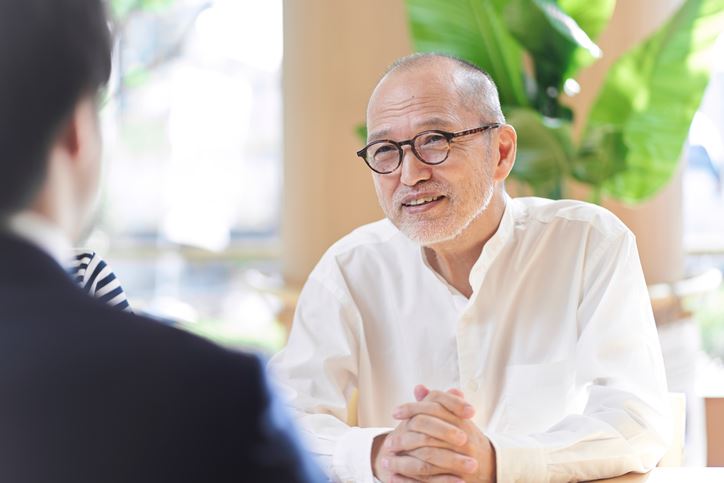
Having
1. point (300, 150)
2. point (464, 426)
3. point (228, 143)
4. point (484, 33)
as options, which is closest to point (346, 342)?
point (464, 426)

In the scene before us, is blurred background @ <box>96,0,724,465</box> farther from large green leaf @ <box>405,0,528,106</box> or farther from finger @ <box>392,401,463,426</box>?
finger @ <box>392,401,463,426</box>

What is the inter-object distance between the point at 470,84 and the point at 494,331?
494mm

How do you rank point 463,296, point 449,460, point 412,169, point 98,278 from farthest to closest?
point 463,296, point 412,169, point 98,278, point 449,460

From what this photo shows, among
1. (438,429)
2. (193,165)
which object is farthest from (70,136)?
(193,165)

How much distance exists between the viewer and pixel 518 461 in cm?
A: 147

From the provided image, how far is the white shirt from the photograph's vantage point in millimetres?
1704

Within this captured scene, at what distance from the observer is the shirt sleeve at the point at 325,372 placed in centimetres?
160

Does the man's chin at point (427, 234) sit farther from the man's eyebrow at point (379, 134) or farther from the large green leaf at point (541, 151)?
the large green leaf at point (541, 151)

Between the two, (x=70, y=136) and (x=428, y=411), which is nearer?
(x=70, y=136)

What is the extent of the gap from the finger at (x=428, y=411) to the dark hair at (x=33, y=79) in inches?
36.5

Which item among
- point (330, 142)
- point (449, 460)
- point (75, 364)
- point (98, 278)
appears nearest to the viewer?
A: point (75, 364)

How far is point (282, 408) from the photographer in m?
0.68

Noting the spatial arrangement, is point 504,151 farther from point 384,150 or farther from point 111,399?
point 111,399

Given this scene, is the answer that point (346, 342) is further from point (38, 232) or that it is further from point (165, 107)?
point (165, 107)
